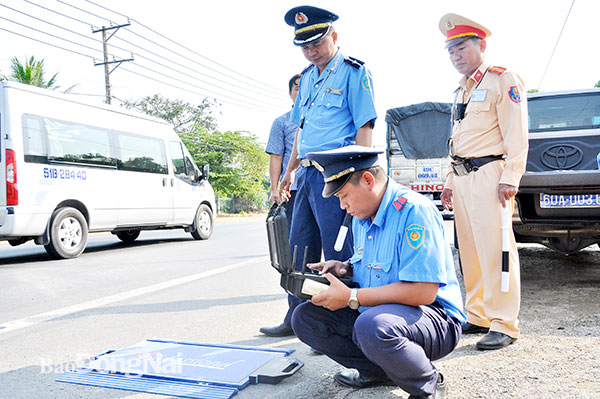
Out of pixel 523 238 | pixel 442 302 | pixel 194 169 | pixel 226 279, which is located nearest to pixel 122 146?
pixel 194 169

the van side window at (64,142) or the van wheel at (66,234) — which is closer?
the van side window at (64,142)

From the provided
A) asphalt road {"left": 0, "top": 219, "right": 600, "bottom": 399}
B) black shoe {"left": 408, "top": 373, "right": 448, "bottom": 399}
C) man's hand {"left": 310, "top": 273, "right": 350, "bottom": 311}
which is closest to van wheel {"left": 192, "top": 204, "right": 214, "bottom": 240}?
asphalt road {"left": 0, "top": 219, "right": 600, "bottom": 399}

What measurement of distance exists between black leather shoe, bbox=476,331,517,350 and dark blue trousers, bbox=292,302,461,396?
800 mm

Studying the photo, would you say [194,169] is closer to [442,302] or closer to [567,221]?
[567,221]

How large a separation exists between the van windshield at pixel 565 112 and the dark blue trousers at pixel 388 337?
4.00 meters

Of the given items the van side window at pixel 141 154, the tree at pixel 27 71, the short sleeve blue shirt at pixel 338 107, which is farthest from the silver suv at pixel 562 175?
the tree at pixel 27 71

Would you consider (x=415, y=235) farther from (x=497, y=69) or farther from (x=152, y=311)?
(x=152, y=311)

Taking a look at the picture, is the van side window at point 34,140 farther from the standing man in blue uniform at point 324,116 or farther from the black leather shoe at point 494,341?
the black leather shoe at point 494,341

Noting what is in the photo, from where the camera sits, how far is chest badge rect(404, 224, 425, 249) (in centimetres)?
224

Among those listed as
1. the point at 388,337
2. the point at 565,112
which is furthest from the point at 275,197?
the point at 565,112

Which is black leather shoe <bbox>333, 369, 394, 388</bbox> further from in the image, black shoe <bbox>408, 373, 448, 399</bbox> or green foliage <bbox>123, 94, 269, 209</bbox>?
green foliage <bbox>123, 94, 269, 209</bbox>

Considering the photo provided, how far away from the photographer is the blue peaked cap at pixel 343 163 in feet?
7.43

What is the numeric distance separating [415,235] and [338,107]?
127 centimetres

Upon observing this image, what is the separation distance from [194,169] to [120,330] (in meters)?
8.29
